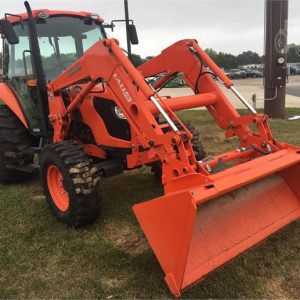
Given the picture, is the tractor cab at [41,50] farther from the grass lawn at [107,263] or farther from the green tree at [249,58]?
the green tree at [249,58]

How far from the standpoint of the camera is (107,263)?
3646 millimetres

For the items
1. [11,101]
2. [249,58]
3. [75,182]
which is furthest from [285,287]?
[249,58]

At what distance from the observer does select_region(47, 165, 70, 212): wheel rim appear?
4.63m

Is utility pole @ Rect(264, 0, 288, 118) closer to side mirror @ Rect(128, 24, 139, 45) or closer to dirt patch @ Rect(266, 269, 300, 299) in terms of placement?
side mirror @ Rect(128, 24, 139, 45)

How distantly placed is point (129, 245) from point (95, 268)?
0.51 metres

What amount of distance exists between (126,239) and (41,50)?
269 cm

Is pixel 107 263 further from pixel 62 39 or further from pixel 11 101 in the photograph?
pixel 62 39

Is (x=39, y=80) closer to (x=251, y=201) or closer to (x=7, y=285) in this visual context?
(x=7, y=285)

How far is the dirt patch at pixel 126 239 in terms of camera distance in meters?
3.91

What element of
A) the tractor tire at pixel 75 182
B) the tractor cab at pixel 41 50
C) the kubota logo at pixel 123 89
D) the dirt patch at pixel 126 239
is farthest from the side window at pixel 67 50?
the dirt patch at pixel 126 239

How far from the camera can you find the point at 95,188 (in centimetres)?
423

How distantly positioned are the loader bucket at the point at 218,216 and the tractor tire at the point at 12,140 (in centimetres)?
283

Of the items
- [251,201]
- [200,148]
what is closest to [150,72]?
[200,148]

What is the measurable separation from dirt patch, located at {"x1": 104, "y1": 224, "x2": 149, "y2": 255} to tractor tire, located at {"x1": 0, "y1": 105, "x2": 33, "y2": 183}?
1.97 m
